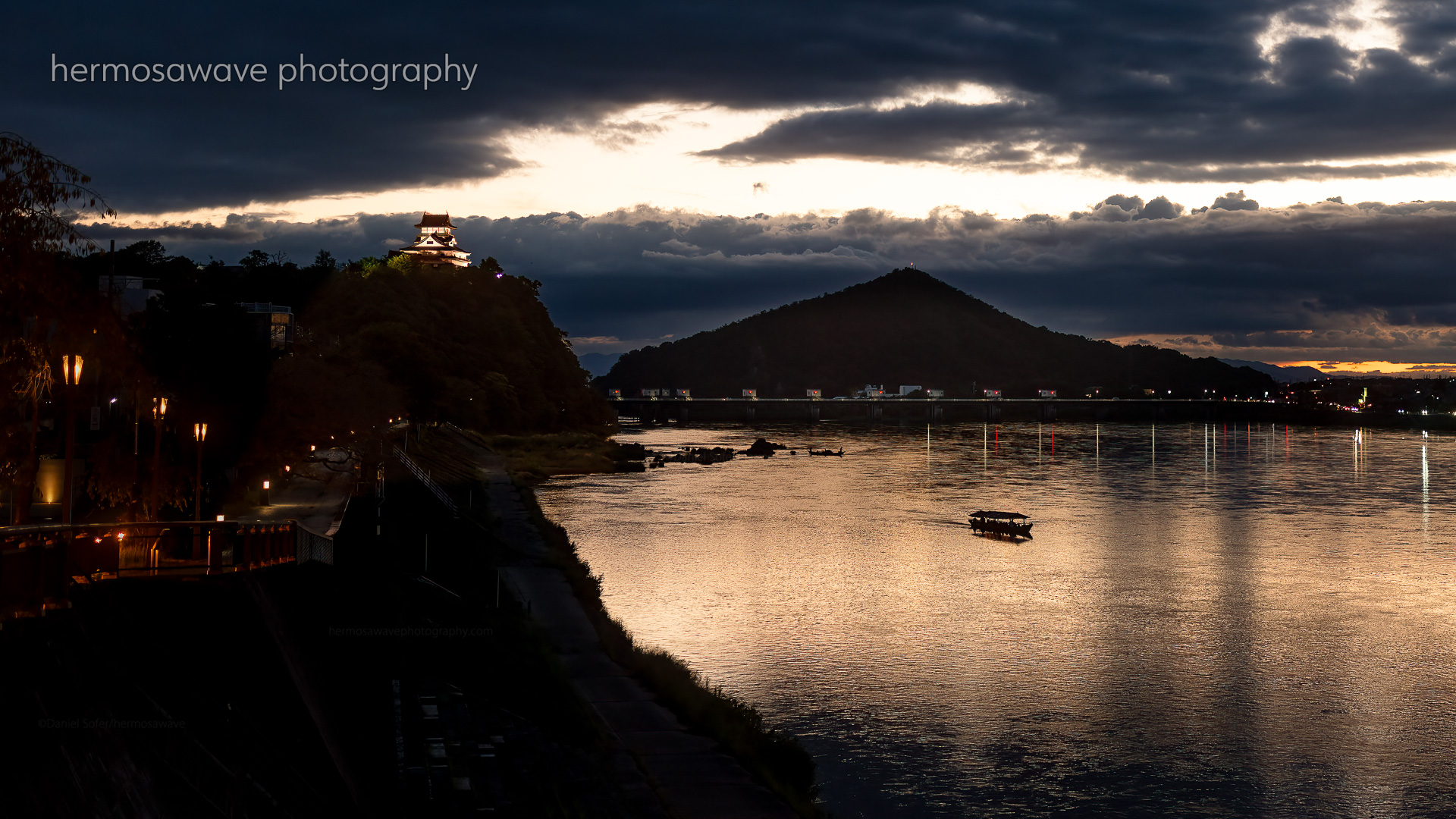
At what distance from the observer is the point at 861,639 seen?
40.9 metres

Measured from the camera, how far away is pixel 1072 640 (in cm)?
4144

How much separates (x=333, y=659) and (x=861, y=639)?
22.0m

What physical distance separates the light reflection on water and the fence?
44.0 feet

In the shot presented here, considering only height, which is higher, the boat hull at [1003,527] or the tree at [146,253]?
the tree at [146,253]

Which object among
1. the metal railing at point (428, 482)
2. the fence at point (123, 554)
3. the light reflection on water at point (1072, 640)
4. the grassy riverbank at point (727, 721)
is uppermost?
the fence at point (123, 554)

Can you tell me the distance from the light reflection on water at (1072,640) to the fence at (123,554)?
1341cm

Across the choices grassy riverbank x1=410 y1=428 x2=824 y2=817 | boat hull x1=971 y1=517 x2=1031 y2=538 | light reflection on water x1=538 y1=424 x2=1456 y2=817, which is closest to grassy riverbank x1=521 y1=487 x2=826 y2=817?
grassy riverbank x1=410 y1=428 x2=824 y2=817

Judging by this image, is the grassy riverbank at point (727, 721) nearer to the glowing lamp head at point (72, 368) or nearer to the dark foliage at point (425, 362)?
the glowing lamp head at point (72, 368)

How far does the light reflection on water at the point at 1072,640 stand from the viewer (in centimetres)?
2736

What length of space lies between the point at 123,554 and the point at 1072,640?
3213cm

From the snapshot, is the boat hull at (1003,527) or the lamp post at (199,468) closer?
the lamp post at (199,468)

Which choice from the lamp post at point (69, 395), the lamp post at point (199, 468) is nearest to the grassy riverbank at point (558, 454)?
the lamp post at point (199, 468)

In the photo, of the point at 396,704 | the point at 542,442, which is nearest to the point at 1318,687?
the point at 396,704

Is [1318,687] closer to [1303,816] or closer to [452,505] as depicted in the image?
[1303,816]
